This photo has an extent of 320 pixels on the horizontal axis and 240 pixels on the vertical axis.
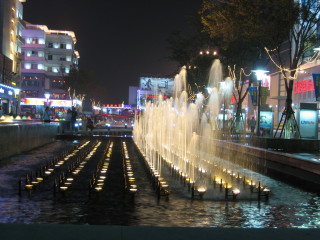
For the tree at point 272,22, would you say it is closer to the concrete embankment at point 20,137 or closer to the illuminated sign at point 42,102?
the concrete embankment at point 20,137

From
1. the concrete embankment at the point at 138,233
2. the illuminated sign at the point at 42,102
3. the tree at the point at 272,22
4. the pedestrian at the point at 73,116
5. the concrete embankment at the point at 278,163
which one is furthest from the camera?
the illuminated sign at the point at 42,102

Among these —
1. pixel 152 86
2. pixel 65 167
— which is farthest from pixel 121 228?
pixel 152 86

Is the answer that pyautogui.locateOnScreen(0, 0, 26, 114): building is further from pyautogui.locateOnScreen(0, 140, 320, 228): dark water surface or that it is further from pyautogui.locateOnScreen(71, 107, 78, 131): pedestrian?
pyautogui.locateOnScreen(0, 140, 320, 228): dark water surface

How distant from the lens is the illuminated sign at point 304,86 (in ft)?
119

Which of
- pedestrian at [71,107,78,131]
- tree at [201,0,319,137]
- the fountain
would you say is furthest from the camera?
pedestrian at [71,107,78,131]

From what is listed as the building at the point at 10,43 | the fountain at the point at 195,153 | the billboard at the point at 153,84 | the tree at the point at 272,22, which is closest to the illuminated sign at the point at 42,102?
the building at the point at 10,43

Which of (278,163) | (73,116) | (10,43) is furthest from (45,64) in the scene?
(278,163)

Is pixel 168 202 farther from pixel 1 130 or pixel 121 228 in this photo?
pixel 1 130

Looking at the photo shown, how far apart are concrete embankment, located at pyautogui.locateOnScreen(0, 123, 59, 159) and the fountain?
16.5ft

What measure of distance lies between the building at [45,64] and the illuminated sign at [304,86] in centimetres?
6553

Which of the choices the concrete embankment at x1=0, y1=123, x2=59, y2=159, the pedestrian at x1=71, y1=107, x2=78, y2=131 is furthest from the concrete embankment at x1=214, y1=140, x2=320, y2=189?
the pedestrian at x1=71, y1=107, x2=78, y2=131

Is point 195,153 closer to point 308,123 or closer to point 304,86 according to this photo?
point 308,123

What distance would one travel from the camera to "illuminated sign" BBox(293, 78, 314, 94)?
119ft

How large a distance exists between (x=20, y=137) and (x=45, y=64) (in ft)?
343
